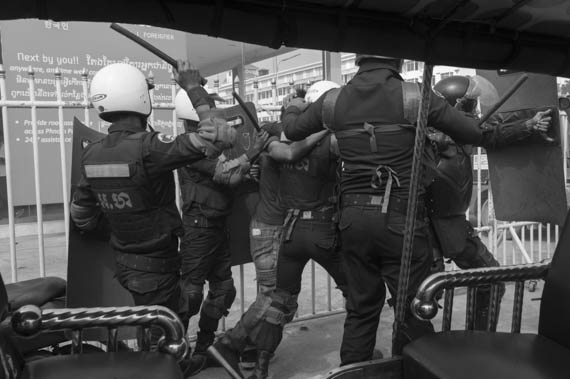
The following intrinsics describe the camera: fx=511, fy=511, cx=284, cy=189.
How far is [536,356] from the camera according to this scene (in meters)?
1.86

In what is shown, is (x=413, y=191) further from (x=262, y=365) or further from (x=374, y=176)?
(x=262, y=365)

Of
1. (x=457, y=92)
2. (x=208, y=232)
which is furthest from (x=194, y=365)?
(x=457, y=92)

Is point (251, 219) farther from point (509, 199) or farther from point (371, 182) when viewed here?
point (509, 199)

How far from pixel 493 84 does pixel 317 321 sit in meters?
2.34

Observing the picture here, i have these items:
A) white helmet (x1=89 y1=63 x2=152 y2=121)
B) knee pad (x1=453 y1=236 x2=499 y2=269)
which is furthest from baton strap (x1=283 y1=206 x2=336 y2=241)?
white helmet (x1=89 y1=63 x2=152 y2=121)

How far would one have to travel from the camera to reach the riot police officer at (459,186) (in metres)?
3.15

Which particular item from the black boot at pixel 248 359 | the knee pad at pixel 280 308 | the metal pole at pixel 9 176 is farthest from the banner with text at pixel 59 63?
the knee pad at pixel 280 308

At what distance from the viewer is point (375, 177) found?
2600mm

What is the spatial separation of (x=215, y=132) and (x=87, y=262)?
1.18 meters

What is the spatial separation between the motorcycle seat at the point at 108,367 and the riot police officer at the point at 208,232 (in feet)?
4.63

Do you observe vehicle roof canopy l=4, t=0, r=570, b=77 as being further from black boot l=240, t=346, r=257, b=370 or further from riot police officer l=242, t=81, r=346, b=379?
black boot l=240, t=346, r=257, b=370

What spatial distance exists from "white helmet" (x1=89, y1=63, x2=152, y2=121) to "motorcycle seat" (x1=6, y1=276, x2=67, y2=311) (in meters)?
0.95

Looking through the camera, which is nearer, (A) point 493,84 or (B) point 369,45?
(B) point 369,45

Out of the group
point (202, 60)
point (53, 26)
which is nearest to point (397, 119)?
point (53, 26)
